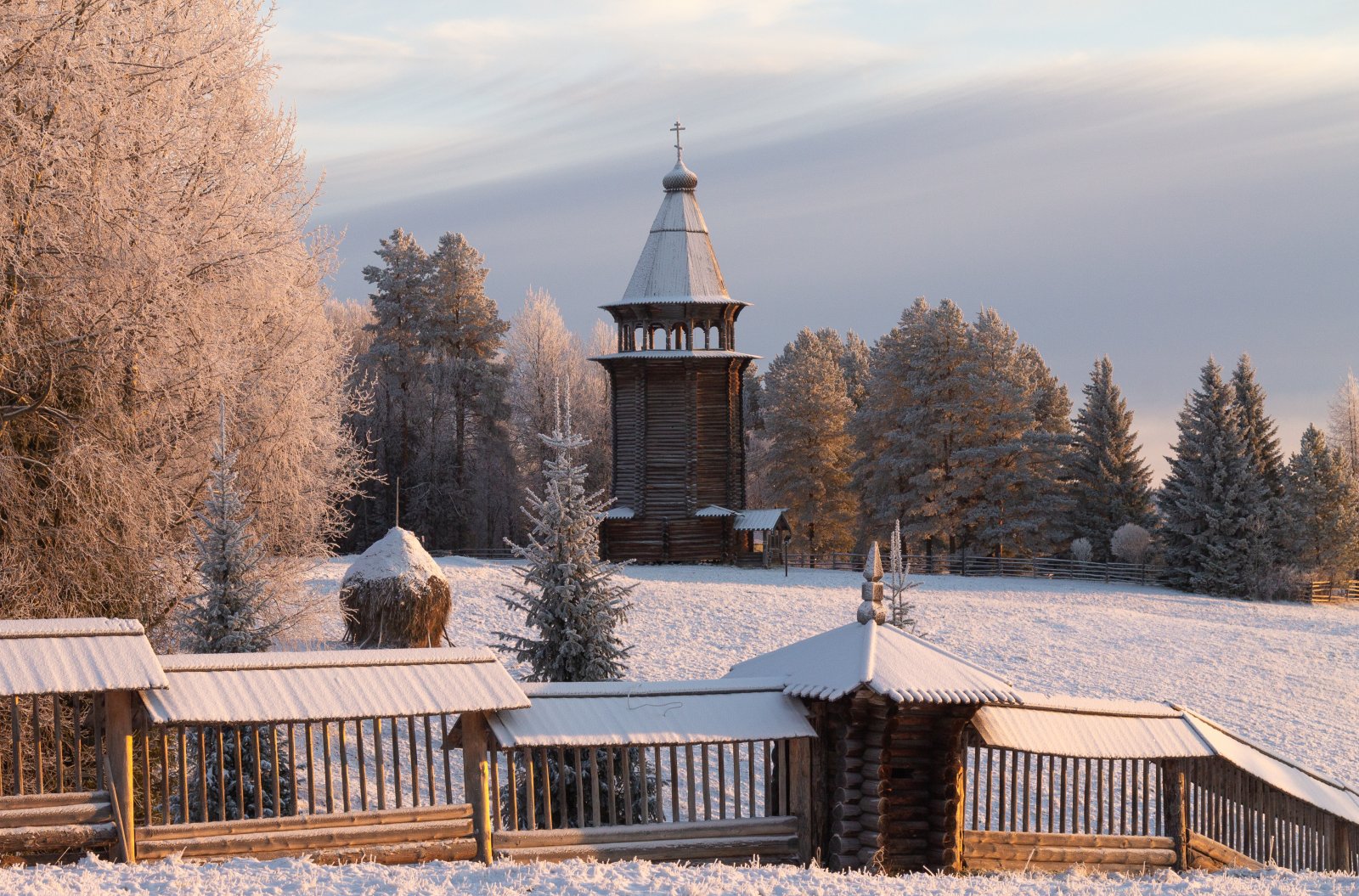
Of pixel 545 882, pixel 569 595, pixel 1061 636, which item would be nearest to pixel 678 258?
pixel 1061 636

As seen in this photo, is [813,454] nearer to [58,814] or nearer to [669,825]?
[669,825]

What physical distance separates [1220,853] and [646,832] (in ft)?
23.0

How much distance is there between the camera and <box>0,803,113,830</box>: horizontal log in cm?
1105

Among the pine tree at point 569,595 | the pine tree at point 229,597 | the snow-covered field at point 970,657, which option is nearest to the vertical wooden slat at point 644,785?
the pine tree at point 569,595

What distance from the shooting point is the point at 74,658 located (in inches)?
434

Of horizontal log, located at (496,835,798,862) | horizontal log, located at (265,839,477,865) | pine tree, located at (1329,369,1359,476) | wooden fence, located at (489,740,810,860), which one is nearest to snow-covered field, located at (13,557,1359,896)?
horizontal log, located at (265,839,477,865)

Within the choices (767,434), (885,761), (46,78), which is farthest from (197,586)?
(767,434)

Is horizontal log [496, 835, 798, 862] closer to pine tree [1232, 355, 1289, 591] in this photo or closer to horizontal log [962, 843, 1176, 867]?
horizontal log [962, 843, 1176, 867]

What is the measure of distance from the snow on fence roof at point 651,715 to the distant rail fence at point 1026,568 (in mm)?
37503

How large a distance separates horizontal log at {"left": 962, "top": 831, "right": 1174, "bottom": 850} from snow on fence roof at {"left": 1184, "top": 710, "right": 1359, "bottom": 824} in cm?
123

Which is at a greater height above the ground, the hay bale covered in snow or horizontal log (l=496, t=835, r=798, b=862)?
the hay bale covered in snow

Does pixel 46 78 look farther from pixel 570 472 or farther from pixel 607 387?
pixel 607 387

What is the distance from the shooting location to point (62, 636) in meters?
11.2

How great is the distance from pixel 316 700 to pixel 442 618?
1066 cm
